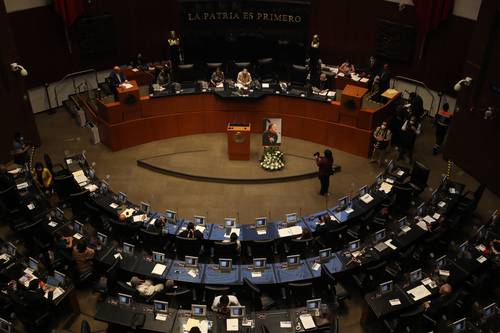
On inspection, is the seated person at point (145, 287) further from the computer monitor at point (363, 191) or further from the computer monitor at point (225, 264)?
the computer monitor at point (363, 191)

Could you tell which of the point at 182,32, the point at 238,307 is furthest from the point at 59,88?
the point at 238,307

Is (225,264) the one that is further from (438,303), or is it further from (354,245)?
(438,303)

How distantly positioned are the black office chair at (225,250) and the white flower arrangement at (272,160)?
185 inches

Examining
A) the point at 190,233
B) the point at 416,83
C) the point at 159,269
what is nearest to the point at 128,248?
the point at 159,269

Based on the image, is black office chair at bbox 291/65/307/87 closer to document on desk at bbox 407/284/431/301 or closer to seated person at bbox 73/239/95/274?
document on desk at bbox 407/284/431/301

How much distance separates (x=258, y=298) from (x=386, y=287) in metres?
2.79

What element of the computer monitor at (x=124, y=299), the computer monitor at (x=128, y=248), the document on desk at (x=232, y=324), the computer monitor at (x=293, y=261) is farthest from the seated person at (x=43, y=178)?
the computer monitor at (x=293, y=261)

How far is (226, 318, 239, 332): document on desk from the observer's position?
32.1 feet

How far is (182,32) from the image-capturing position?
20.6 metres

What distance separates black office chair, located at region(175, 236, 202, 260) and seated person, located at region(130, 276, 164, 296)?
120 cm

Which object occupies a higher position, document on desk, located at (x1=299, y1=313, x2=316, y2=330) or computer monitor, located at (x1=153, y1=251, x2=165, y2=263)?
computer monitor, located at (x1=153, y1=251, x2=165, y2=263)

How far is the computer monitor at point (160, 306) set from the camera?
10.1m

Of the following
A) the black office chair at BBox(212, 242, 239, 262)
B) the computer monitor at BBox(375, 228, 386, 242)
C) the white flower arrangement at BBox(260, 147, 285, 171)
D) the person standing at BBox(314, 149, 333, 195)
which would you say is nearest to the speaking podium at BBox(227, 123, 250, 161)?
the white flower arrangement at BBox(260, 147, 285, 171)

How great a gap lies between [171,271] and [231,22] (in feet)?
42.0
